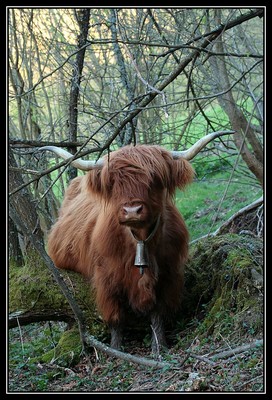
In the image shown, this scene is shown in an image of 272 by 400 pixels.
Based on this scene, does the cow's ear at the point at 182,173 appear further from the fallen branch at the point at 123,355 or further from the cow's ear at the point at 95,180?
the fallen branch at the point at 123,355

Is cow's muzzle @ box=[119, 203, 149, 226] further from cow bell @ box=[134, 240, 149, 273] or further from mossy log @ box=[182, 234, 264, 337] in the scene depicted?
mossy log @ box=[182, 234, 264, 337]

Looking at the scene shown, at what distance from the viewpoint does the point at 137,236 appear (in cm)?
533

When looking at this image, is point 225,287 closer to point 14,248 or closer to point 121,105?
point 14,248


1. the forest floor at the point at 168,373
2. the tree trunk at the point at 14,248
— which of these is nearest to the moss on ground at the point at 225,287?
the forest floor at the point at 168,373

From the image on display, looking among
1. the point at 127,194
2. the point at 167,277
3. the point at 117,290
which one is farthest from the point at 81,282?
the point at 127,194

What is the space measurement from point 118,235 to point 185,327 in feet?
3.84

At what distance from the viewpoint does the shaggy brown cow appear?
5051mm

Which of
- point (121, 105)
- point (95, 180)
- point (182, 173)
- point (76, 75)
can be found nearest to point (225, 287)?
point (182, 173)

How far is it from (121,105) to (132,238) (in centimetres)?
466

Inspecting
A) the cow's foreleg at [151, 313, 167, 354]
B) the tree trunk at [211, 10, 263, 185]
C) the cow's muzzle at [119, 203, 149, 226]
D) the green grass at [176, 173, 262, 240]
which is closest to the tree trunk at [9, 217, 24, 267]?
the cow's foreleg at [151, 313, 167, 354]

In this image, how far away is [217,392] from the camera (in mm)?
3615

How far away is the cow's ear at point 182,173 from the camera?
17.6ft

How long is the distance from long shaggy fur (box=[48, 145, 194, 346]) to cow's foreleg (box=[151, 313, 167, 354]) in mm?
53
